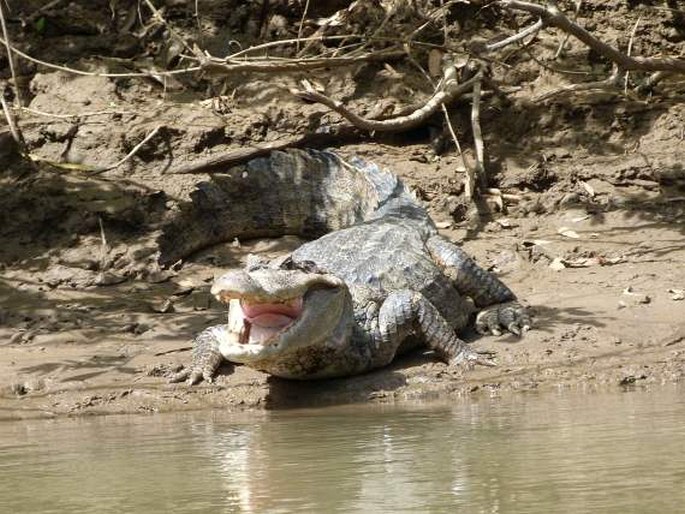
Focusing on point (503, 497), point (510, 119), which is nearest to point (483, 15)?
point (510, 119)

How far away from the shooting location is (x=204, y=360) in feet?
24.5

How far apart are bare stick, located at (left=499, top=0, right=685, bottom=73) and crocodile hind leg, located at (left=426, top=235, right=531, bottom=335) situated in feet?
5.12

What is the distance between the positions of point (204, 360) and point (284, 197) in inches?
116

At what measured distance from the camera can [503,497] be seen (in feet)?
14.1

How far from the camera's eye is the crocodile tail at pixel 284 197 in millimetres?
9969

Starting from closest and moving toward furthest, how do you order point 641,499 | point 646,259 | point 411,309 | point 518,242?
1. point 641,499
2. point 411,309
3. point 646,259
4. point 518,242

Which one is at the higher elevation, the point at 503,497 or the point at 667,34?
the point at 667,34

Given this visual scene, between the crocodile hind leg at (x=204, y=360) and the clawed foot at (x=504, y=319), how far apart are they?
1645mm

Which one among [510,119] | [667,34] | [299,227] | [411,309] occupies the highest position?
[667,34]

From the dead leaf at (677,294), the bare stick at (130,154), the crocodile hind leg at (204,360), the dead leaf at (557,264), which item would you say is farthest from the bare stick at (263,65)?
the dead leaf at (677,294)

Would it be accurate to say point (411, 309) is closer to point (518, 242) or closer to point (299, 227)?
point (518, 242)

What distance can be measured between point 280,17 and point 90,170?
2345mm

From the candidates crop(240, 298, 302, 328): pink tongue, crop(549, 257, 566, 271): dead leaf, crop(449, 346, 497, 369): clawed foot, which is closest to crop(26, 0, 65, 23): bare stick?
crop(549, 257, 566, 271): dead leaf

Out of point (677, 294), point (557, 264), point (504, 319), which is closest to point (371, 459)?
point (504, 319)
